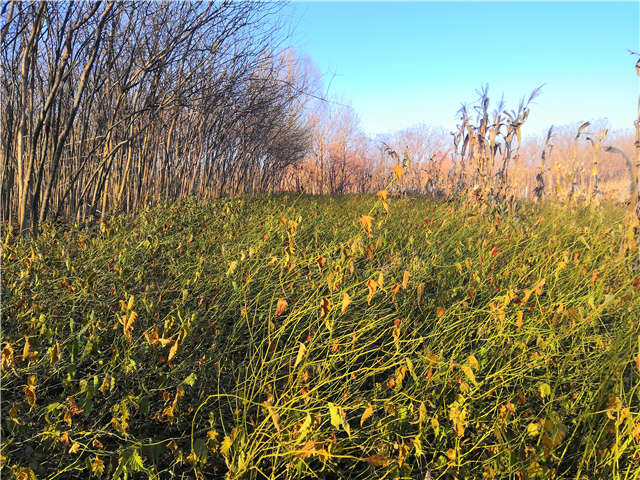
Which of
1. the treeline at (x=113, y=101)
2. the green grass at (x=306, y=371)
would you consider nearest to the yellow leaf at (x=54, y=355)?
the green grass at (x=306, y=371)

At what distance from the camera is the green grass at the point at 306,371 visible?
4.17 feet

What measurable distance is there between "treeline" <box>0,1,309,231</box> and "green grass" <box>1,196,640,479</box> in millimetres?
1226

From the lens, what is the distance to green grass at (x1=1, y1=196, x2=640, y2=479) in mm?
1271


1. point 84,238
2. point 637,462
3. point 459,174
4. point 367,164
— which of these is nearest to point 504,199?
point 459,174

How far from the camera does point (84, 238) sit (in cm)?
270

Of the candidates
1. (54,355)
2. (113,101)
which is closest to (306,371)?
(54,355)

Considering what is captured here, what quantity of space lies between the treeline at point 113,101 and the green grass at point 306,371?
123 centimetres

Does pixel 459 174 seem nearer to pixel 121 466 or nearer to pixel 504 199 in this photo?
pixel 504 199

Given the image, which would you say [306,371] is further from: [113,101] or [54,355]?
[113,101]

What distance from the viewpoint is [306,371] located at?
Result: 4.76 feet

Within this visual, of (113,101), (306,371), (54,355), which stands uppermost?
(113,101)

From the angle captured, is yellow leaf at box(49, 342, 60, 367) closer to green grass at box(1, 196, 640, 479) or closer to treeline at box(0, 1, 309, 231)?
green grass at box(1, 196, 640, 479)

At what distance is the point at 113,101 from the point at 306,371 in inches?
219

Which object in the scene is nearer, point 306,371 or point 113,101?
point 306,371
